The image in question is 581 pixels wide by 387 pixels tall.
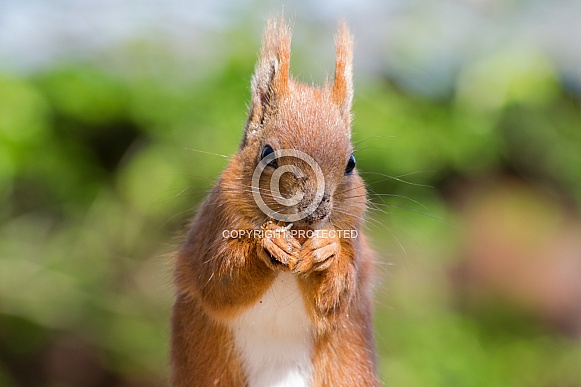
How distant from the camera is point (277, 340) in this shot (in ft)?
6.27

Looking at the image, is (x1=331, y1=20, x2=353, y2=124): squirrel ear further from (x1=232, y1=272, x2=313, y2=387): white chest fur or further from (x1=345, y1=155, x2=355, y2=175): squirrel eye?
(x1=232, y1=272, x2=313, y2=387): white chest fur

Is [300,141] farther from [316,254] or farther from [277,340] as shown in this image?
[277,340]

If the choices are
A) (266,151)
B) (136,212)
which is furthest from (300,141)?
(136,212)

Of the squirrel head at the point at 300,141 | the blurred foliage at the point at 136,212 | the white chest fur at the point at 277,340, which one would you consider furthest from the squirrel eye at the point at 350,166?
the blurred foliage at the point at 136,212

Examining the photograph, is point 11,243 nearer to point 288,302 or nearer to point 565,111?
point 288,302

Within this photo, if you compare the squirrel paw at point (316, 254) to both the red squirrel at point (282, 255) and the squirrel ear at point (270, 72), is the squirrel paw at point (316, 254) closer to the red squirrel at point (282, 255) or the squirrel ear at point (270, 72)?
the red squirrel at point (282, 255)

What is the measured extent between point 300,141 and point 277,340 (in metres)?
0.53

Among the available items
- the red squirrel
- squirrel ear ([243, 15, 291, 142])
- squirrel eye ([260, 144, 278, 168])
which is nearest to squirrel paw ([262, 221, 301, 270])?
the red squirrel

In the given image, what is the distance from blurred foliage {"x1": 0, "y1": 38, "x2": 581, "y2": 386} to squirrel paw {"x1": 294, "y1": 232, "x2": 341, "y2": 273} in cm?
208

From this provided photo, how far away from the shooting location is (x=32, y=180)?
4141mm

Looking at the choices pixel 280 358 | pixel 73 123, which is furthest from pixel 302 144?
pixel 73 123

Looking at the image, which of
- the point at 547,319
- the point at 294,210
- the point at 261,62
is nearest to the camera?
the point at 294,210

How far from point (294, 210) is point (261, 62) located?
1.69 ft

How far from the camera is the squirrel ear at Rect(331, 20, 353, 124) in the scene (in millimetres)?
1970
